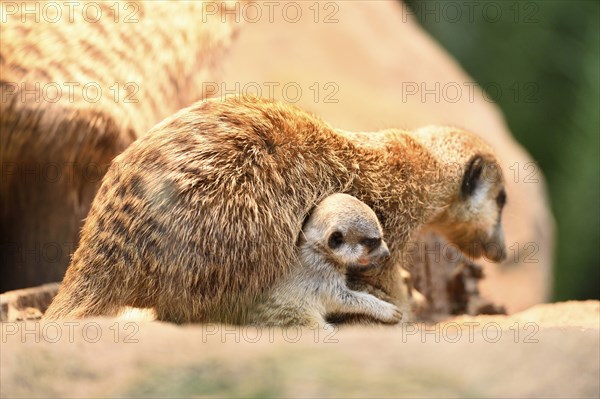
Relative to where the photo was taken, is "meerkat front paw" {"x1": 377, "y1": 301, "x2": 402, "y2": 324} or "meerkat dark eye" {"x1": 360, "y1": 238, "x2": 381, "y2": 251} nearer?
"meerkat dark eye" {"x1": 360, "y1": 238, "x2": 381, "y2": 251}

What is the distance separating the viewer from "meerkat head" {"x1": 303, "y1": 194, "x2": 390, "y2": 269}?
135 inches

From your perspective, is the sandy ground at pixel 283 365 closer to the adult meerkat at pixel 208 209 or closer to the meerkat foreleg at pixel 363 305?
the adult meerkat at pixel 208 209

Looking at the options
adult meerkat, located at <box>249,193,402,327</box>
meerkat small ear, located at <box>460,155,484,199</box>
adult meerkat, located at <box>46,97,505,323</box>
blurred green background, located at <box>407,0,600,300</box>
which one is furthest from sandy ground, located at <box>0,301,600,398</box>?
blurred green background, located at <box>407,0,600,300</box>

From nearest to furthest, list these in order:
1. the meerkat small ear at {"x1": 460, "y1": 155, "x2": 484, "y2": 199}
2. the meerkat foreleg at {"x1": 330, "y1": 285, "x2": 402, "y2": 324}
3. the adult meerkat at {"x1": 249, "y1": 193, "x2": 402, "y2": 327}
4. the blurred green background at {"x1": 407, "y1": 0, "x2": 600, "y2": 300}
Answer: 1. the adult meerkat at {"x1": 249, "y1": 193, "x2": 402, "y2": 327}
2. the meerkat foreleg at {"x1": 330, "y1": 285, "x2": 402, "y2": 324}
3. the meerkat small ear at {"x1": 460, "y1": 155, "x2": 484, "y2": 199}
4. the blurred green background at {"x1": 407, "y1": 0, "x2": 600, "y2": 300}

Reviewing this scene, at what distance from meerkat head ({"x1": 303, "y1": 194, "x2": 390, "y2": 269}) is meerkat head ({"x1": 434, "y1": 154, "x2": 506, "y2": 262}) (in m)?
0.90

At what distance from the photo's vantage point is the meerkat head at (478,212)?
14.2 ft

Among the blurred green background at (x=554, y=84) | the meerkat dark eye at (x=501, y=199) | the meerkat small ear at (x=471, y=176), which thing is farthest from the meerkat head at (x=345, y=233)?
the blurred green background at (x=554, y=84)

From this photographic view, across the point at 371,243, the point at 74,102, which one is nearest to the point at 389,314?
the point at 371,243

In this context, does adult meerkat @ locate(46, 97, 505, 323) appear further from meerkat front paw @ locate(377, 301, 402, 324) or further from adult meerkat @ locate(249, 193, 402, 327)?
meerkat front paw @ locate(377, 301, 402, 324)

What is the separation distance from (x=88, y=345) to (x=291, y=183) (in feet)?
3.88

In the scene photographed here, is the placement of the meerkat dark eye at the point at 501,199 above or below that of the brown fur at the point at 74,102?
below

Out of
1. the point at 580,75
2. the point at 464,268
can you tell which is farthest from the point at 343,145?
the point at 580,75

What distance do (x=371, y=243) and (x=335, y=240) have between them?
0.49 feet

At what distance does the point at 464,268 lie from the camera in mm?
5641
